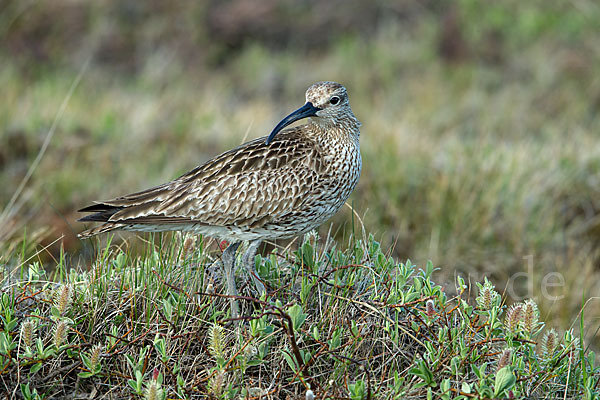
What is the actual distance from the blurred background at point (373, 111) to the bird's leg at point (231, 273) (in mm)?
945

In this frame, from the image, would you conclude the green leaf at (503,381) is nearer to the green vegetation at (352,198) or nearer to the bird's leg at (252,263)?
the green vegetation at (352,198)

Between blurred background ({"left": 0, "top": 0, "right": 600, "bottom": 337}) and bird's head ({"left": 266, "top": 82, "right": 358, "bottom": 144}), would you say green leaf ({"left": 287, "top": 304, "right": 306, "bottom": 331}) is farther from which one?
bird's head ({"left": 266, "top": 82, "right": 358, "bottom": 144})

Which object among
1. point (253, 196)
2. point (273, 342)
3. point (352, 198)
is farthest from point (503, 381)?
point (352, 198)

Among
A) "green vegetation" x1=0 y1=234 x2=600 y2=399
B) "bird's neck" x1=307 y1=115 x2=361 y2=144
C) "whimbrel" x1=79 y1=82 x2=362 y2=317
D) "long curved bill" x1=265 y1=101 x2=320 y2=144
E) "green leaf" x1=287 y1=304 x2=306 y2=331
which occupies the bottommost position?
"green vegetation" x1=0 y1=234 x2=600 y2=399

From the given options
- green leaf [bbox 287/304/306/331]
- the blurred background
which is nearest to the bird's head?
the blurred background

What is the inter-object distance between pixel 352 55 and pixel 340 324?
11.7 meters

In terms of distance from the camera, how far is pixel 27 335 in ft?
11.6

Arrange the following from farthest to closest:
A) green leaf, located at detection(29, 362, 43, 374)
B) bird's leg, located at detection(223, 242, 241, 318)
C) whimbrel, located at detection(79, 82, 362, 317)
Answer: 1. whimbrel, located at detection(79, 82, 362, 317)
2. bird's leg, located at detection(223, 242, 241, 318)
3. green leaf, located at detection(29, 362, 43, 374)

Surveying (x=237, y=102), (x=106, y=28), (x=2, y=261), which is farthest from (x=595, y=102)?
(x=2, y=261)

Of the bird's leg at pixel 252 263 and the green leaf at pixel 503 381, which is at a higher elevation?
the bird's leg at pixel 252 263

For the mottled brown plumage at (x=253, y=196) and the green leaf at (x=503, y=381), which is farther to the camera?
the mottled brown plumage at (x=253, y=196)

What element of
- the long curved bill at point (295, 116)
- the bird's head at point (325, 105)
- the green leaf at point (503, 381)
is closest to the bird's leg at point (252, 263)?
the long curved bill at point (295, 116)

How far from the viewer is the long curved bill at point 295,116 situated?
15.4 feet

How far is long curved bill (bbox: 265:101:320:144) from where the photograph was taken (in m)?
4.68
